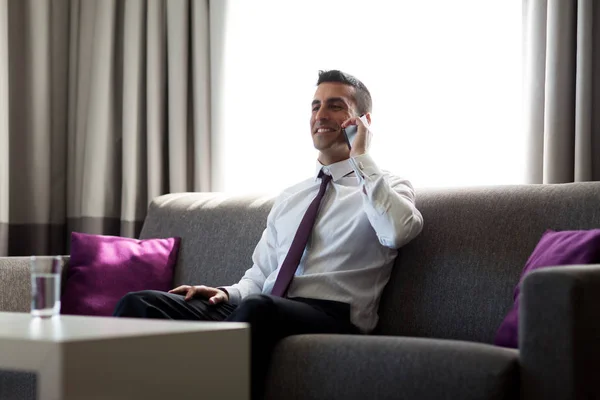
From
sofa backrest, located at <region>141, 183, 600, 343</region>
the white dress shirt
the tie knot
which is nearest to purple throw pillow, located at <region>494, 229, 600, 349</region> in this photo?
sofa backrest, located at <region>141, 183, 600, 343</region>

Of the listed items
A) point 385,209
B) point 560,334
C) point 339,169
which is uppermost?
point 339,169

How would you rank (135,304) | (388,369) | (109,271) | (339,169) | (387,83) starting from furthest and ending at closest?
(387,83), (109,271), (339,169), (135,304), (388,369)

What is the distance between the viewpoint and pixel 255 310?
217 cm

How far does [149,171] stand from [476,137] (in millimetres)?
1498

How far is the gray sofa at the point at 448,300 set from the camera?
1740mm

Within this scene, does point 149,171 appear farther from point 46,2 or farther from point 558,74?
point 558,74

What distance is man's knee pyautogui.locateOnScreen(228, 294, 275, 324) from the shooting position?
216 centimetres

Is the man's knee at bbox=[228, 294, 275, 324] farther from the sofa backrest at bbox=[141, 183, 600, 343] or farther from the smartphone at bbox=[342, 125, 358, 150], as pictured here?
the smartphone at bbox=[342, 125, 358, 150]

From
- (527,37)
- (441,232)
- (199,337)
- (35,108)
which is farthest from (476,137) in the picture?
(35,108)

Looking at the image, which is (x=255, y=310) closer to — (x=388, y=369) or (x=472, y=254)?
(x=388, y=369)

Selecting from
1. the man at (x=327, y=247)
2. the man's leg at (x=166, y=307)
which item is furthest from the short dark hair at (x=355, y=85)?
the man's leg at (x=166, y=307)

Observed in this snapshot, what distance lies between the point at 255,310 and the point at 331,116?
87 centimetres

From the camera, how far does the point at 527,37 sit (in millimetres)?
2936

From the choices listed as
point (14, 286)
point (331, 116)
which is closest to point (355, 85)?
point (331, 116)
